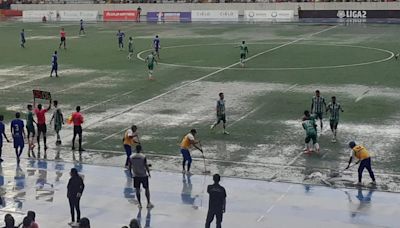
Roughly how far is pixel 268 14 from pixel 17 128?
2439 inches

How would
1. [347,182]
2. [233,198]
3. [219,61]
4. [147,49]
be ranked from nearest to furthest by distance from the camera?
[233,198], [347,182], [219,61], [147,49]

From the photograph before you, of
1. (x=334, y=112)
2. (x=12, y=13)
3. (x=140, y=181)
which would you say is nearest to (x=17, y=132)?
(x=140, y=181)

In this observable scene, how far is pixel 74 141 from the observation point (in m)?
26.0

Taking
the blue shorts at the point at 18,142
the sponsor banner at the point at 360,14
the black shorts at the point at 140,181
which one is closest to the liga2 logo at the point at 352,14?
the sponsor banner at the point at 360,14

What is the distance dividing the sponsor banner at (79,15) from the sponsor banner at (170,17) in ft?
25.8

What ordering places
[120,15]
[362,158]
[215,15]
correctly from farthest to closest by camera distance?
[120,15]
[215,15]
[362,158]

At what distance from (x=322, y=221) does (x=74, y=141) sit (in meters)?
11.3

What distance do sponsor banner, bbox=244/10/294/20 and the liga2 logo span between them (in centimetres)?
617

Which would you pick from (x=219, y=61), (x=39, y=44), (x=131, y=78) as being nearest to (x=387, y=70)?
(x=219, y=61)

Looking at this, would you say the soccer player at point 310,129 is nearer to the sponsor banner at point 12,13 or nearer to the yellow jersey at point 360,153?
the yellow jersey at point 360,153

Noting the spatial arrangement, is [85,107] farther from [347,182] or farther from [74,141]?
[347,182]

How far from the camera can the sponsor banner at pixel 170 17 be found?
3346 inches

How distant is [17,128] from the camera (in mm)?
24000

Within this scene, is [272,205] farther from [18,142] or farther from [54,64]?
[54,64]
